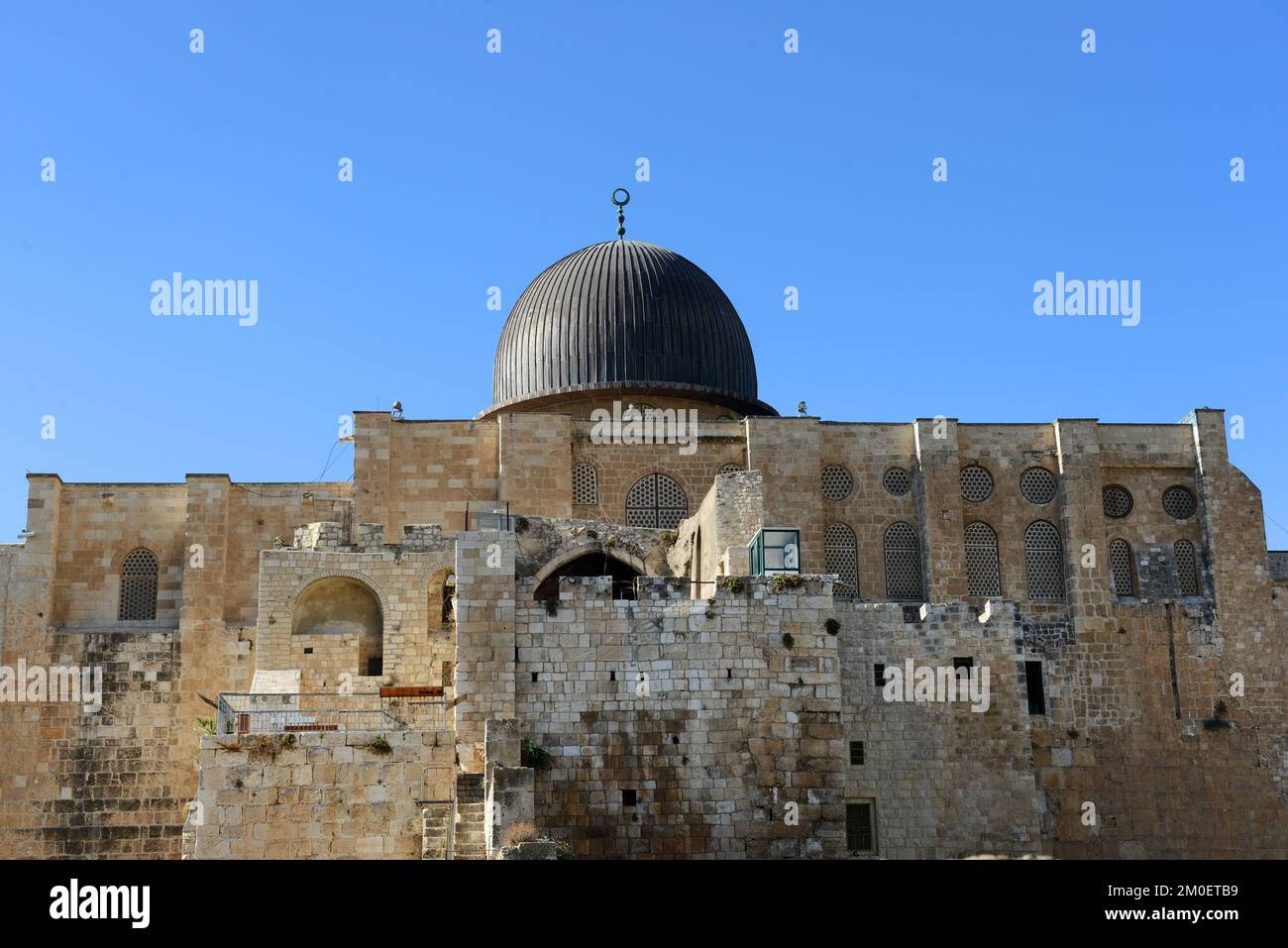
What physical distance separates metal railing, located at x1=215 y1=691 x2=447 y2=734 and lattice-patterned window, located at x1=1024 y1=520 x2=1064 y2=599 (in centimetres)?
1556

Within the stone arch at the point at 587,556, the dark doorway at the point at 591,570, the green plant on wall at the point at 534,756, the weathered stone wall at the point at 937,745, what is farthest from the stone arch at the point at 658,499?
the green plant on wall at the point at 534,756

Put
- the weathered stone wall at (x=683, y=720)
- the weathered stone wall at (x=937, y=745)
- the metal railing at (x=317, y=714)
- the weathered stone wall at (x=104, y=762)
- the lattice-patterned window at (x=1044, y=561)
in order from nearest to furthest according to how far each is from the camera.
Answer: the metal railing at (x=317, y=714), the weathered stone wall at (x=683, y=720), the weathered stone wall at (x=937, y=745), the weathered stone wall at (x=104, y=762), the lattice-patterned window at (x=1044, y=561)

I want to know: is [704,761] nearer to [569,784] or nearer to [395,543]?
[569,784]

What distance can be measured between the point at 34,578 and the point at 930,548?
20051 mm

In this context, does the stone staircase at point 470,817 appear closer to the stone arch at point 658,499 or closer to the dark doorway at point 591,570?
the dark doorway at point 591,570

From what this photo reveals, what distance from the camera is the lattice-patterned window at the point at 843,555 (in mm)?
37656

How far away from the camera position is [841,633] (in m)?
30.8

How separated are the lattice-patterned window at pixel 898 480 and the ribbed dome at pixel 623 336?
4500mm

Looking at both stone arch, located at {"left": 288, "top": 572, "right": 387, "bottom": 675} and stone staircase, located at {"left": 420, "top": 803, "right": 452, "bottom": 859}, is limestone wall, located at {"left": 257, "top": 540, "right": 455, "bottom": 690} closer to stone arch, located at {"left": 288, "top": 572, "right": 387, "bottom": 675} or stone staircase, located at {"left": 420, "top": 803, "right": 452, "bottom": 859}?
stone arch, located at {"left": 288, "top": 572, "right": 387, "bottom": 675}

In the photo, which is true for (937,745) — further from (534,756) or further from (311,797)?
(311,797)

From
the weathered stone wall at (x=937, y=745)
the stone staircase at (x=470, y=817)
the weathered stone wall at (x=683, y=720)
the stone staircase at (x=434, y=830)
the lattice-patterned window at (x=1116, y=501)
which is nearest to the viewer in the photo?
the stone staircase at (x=470, y=817)

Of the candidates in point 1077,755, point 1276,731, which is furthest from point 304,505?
point 1276,731

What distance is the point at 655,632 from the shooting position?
28.4 meters

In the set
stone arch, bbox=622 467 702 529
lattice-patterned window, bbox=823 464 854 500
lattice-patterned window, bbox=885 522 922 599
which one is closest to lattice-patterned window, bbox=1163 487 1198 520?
lattice-patterned window, bbox=885 522 922 599
